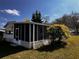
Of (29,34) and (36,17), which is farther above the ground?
(36,17)

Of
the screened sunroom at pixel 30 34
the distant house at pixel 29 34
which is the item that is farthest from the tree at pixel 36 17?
the screened sunroom at pixel 30 34

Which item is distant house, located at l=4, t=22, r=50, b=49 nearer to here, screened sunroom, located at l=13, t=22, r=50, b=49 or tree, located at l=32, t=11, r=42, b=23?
screened sunroom, located at l=13, t=22, r=50, b=49

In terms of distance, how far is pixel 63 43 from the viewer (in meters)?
18.8

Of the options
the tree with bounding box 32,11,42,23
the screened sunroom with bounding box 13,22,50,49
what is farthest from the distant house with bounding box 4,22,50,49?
the tree with bounding box 32,11,42,23

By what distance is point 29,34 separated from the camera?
16.7m

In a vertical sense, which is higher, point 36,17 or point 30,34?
point 36,17

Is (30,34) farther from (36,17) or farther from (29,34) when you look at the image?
(36,17)

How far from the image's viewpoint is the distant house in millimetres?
16680

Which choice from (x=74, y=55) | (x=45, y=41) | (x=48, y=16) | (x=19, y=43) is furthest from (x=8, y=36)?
(x=48, y=16)

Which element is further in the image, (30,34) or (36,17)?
(36,17)

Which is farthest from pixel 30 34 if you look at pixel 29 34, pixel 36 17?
pixel 36 17

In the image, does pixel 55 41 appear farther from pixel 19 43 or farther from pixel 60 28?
pixel 19 43

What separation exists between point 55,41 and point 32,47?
4143mm

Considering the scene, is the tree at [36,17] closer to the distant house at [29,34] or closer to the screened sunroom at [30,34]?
the distant house at [29,34]
